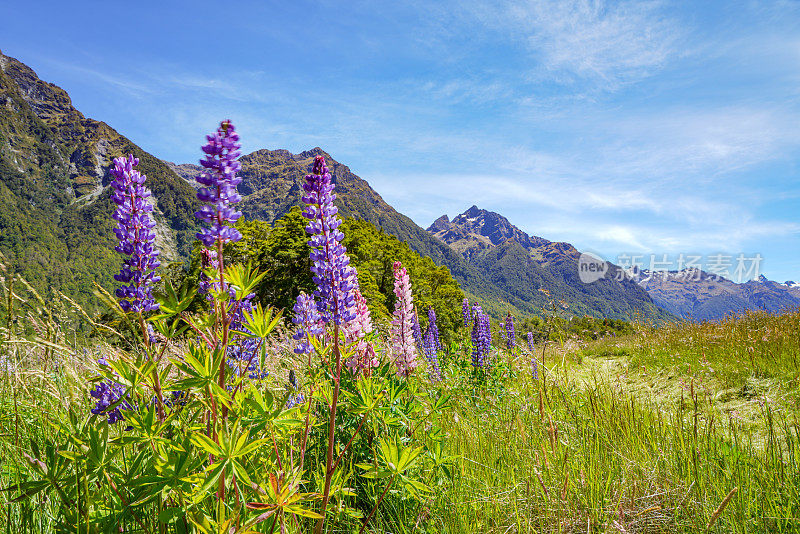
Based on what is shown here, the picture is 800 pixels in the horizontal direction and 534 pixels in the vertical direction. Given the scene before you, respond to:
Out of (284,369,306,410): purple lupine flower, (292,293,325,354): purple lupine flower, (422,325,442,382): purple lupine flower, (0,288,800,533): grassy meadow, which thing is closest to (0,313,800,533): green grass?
(0,288,800,533): grassy meadow

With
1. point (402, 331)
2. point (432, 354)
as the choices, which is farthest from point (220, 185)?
point (432, 354)

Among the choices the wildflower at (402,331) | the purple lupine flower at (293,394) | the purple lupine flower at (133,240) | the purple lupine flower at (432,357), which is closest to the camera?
the purple lupine flower at (133,240)

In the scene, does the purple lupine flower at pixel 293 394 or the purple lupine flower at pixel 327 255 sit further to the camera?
the purple lupine flower at pixel 293 394

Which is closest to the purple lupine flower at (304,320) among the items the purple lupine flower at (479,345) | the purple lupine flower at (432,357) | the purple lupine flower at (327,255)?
the purple lupine flower at (327,255)

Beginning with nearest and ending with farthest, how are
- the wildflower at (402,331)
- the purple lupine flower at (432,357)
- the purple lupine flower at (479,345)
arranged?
the wildflower at (402,331) < the purple lupine flower at (432,357) < the purple lupine flower at (479,345)

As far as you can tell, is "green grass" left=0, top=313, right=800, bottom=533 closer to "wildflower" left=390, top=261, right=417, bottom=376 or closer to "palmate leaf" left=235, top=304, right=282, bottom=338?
"wildflower" left=390, top=261, right=417, bottom=376

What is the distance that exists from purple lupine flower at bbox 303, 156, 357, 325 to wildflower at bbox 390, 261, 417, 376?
177 cm

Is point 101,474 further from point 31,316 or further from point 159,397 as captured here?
point 31,316

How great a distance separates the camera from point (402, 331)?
4.00 m

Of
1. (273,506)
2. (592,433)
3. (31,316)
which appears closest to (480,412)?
(592,433)

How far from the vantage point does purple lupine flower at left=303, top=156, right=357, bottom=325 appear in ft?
6.66

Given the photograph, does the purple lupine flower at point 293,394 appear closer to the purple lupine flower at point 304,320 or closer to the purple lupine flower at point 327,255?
the purple lupine flower at point 304,320

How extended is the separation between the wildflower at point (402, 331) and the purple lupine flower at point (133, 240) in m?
2.27

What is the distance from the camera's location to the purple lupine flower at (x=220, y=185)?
1609 millimetres
